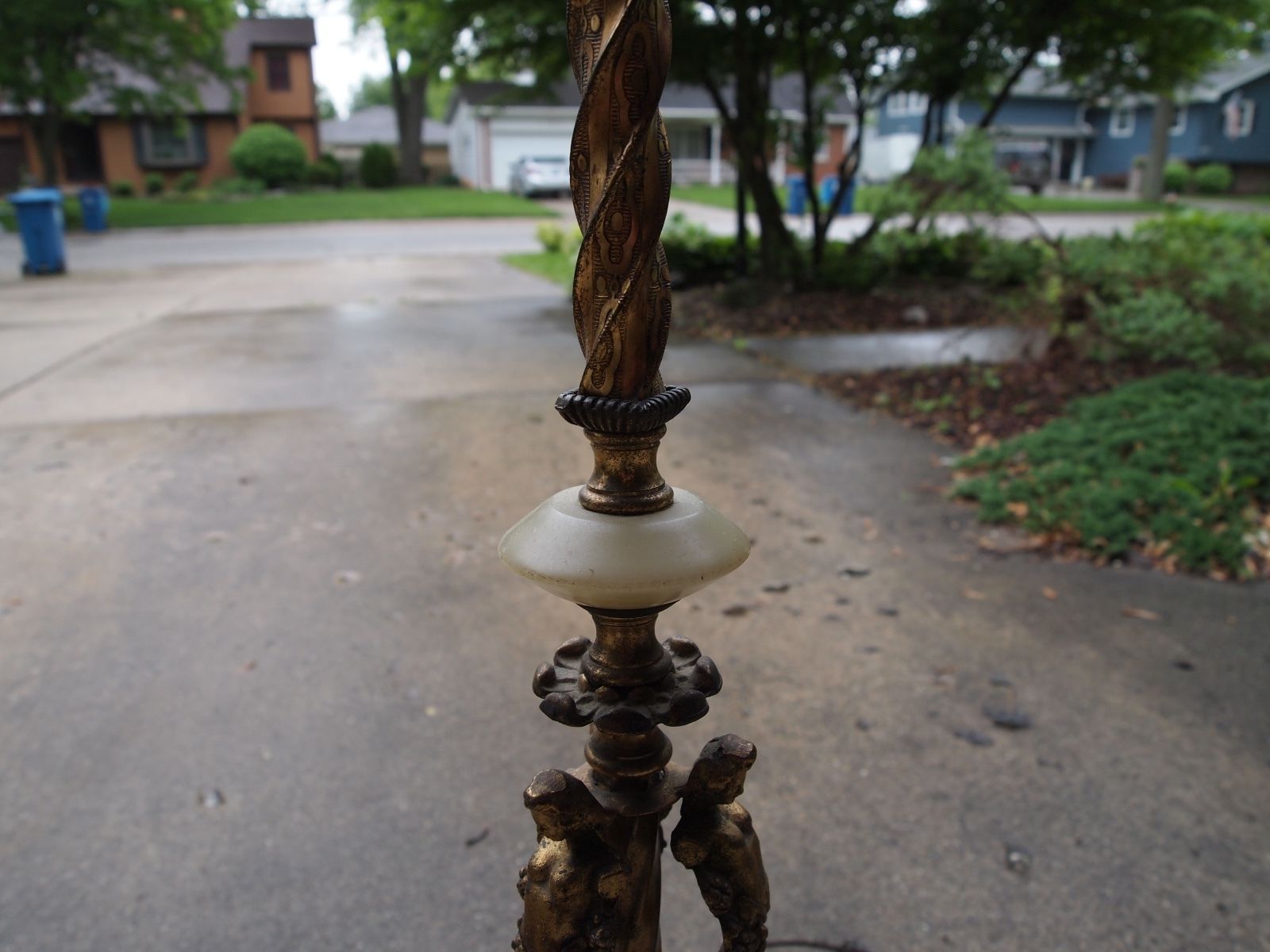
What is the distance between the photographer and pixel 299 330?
1034 cm

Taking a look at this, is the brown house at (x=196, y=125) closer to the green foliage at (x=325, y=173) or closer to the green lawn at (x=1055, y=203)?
the green foliage at (x=325, y=173)

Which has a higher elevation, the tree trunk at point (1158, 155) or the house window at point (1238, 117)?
the house window at point (1238, 117)

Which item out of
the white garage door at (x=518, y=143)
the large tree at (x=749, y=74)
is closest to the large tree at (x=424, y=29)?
the large tree at (x=749, y=74)

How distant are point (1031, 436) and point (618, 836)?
5.06 m

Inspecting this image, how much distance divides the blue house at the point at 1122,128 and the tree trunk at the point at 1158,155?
2667 millimetres

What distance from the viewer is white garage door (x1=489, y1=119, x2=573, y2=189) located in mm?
43156

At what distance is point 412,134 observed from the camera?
44938 mm

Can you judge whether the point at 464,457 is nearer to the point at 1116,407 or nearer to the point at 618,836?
the point at 1116,407

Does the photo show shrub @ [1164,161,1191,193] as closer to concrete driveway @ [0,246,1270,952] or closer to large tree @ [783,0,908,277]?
large tree @ [783,0,908,277]

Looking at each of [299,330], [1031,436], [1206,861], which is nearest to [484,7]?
[299,330]

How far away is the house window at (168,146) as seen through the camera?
132ft

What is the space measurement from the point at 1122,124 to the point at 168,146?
4242 centimetres

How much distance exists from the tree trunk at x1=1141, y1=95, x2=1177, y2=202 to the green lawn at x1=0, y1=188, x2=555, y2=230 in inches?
852

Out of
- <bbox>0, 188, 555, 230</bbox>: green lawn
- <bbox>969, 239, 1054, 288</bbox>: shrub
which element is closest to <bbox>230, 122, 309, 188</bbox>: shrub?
<bbox>0, 188, 555, 230</bbox>: green lawn
